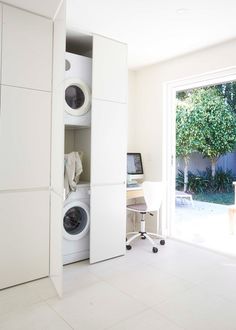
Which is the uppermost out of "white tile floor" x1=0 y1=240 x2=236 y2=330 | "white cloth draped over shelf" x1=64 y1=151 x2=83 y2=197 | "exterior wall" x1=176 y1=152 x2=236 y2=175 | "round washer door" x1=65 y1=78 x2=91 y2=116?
"round washer door" x1=65 y1=78 x2=91 y2=116

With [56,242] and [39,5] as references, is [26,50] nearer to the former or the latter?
[39,5]

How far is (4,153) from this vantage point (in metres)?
2.45

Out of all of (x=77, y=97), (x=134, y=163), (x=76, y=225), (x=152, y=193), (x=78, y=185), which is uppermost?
Result: (x=77, y=97)

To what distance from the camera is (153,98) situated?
13.7 ft

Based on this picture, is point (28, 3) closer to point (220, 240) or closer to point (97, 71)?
point (97, 71)

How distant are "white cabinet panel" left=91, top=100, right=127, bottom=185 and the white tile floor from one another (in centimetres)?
104

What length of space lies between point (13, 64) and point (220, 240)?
11.8ft

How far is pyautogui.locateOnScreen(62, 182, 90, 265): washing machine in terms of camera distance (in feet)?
9.91

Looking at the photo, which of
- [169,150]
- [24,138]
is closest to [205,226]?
[169,150]

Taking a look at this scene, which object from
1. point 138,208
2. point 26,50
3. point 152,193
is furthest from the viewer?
point 138,208

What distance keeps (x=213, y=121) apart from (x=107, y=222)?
14.6 ft

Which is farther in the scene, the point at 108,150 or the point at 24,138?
the point at 108,150

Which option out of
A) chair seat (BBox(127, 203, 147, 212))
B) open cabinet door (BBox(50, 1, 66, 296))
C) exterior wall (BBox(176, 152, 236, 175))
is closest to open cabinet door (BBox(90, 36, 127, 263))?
chair seat (BBox(127, 203, 147, 212))

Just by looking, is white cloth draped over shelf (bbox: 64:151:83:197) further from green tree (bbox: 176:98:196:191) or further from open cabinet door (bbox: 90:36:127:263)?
green tree (bbox: 176:98:196:191)
